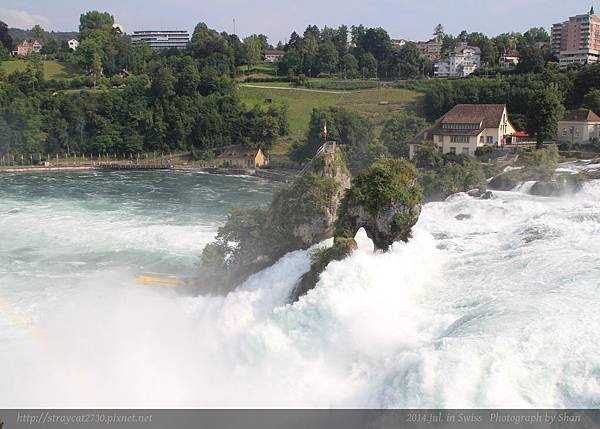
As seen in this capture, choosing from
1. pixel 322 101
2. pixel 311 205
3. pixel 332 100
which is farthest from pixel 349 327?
pixel 322 101

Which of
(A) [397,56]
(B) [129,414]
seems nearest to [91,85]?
(A) [397,56]

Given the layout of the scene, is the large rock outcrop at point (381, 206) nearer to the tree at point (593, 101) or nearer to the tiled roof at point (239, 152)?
the tree at point (593, 101)

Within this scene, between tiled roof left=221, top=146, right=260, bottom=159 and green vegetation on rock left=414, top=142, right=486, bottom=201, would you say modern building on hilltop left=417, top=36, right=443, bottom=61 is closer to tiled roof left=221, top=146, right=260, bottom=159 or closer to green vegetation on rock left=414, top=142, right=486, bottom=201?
tiled roof left=221, top=146, right=260, bottom=159

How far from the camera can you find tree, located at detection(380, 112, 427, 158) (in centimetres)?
5625

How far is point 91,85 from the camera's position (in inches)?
4026

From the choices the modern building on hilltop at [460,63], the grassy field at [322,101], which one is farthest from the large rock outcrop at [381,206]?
the modern building on hilltop at [460,63]

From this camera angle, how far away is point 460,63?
115000mm

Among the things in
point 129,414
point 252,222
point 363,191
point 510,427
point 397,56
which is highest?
point 397,56

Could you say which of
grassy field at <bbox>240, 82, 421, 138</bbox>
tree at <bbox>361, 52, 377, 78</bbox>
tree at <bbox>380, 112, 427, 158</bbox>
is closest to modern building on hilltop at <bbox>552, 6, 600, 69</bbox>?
tree at <bbox>361, 52, 377, 78</bbox>

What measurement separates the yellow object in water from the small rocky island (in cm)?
100

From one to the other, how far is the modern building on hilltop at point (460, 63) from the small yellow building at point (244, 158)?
53974 millimetres

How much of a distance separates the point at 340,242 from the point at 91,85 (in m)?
91.8

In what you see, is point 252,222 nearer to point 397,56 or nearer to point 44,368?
point 44,368

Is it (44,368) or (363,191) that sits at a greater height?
(363,191)
